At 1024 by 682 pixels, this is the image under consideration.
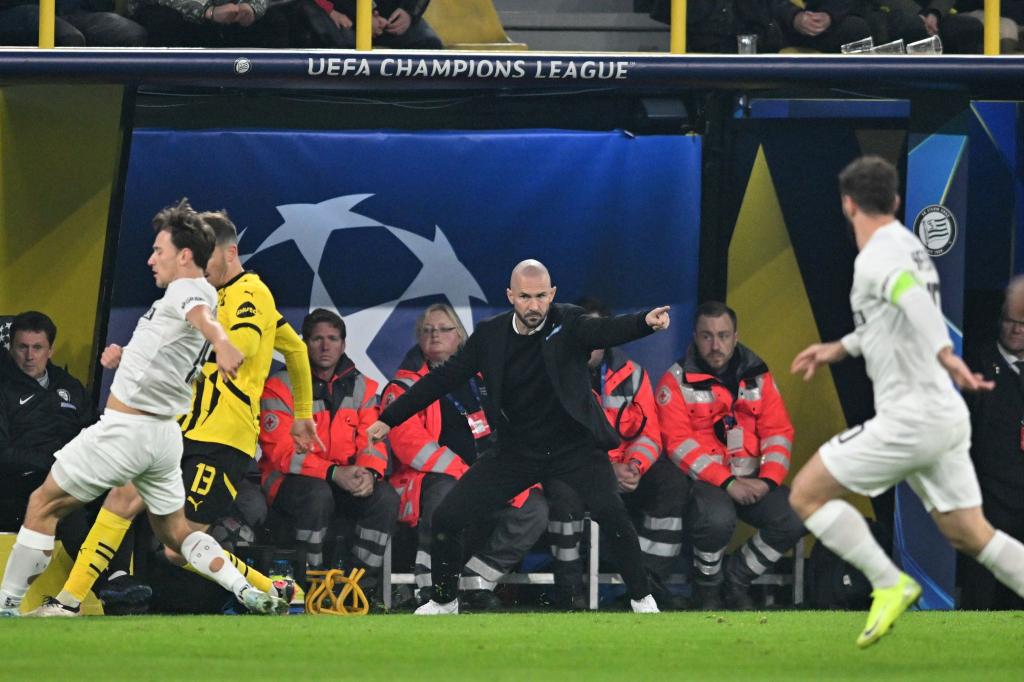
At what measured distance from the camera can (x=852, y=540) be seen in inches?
254

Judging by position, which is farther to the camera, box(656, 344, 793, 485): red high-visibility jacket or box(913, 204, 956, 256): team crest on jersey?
box(656, 344, 793, 485): red high-visibility jacket

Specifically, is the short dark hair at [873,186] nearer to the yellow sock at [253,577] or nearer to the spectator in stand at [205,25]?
the yellow sock at [253,577]

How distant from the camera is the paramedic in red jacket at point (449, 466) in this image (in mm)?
9523

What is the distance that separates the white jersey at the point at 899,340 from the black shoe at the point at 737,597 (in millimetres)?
3589

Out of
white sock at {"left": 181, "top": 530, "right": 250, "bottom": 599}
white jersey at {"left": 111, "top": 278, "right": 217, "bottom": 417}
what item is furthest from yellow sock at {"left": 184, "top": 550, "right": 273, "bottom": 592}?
white jersey at {"left": 111, "top": 278, "right": 217, "bottom": 417}

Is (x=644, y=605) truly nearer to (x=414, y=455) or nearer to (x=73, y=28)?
(x=414, y=455)

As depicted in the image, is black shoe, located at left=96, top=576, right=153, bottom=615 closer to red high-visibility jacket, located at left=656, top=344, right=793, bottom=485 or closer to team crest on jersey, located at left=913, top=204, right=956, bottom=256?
red high-visibility jacket, located at left=656, top=344, right=793, bottom=485

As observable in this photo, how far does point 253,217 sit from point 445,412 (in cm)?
155

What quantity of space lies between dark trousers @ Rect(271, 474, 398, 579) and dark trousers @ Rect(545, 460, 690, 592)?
2.96 feet

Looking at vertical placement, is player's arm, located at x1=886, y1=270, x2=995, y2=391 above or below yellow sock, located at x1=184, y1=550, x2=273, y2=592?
above

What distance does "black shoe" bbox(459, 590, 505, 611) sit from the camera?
9578 mm

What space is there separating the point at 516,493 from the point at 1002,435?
275cm

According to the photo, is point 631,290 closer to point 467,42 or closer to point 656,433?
point 656,433

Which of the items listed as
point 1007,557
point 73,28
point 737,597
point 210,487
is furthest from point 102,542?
point 1007,557
